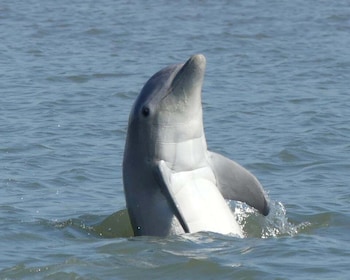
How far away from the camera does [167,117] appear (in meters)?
10.6

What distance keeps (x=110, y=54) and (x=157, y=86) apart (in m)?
11.8

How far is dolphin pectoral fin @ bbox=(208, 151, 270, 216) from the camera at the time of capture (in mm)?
10922

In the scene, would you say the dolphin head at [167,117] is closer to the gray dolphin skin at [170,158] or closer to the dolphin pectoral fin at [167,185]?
the gray dolphin skin at [170,158]

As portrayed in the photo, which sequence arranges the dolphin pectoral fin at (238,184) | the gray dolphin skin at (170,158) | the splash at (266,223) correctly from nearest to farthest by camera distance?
1. the gray dolphin skin at (170,158)
2. the dolphin pectoral fin at (238,184)
3. the splash at (266,223)

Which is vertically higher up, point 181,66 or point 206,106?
point 181,66

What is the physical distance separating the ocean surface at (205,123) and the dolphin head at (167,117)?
753 millimetres

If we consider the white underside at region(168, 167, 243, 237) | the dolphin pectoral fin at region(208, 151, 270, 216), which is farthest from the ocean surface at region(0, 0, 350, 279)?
the dolphin pectoral fin at region(208, 151, 270, 216)

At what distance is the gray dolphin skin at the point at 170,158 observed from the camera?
1052 cm

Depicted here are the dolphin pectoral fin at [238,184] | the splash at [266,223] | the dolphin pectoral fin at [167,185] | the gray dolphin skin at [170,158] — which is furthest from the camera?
the splash at [266,223]

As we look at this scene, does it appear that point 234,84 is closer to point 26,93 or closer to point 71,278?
point 26,93

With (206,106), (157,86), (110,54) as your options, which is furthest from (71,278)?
(110,54)

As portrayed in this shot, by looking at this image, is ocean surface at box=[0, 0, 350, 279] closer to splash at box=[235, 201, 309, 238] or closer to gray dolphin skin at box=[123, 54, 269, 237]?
splash at box=[235, 201, 309, 238]

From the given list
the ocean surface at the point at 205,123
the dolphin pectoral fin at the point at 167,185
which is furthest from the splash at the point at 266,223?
the dolphin pectoral fin at the point at 167,185

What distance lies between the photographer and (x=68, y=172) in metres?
13.9
